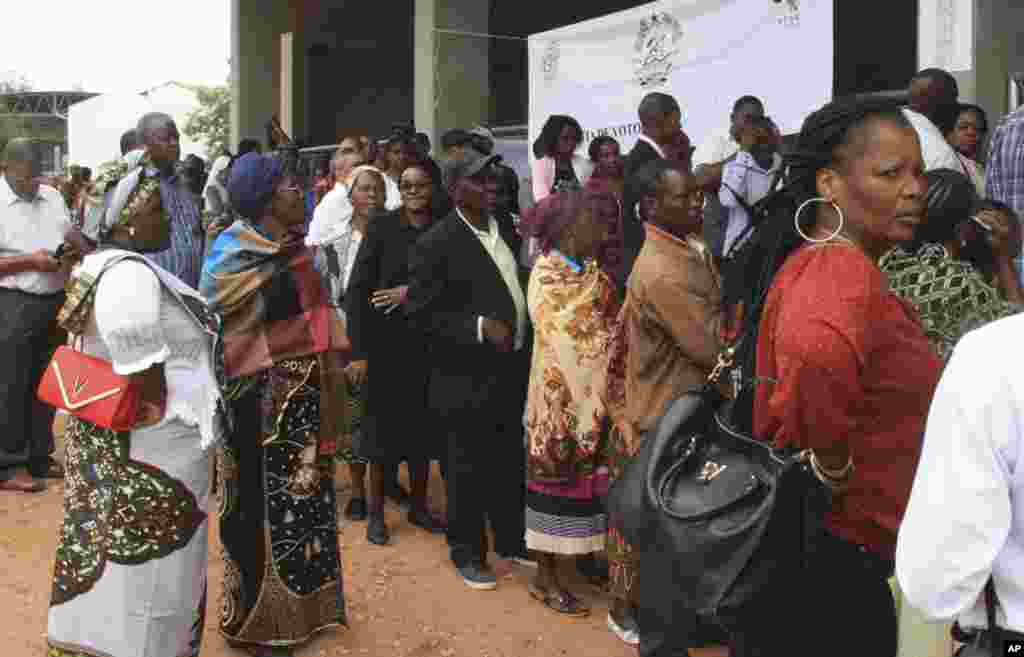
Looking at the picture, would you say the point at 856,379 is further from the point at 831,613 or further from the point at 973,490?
the point at 973,490

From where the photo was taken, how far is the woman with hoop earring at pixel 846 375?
246 centimetres

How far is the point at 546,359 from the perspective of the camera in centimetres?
525

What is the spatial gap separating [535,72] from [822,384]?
6894mm

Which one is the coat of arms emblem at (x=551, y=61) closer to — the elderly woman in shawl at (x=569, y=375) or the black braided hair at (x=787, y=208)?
the elderly woman in shawl at (x=569, y=375)

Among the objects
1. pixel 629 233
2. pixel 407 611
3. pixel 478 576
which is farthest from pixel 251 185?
pixel 478 576

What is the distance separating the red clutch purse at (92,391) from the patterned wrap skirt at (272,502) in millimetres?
922

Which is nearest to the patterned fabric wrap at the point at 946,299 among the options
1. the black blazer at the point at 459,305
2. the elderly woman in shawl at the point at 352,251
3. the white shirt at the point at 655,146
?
the black blazer at the point at 459,305

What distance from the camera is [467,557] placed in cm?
581

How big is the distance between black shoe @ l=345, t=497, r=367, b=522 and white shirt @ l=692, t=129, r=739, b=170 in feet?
9.09

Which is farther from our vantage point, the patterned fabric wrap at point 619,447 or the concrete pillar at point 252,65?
the concrete pillar at point 252,65

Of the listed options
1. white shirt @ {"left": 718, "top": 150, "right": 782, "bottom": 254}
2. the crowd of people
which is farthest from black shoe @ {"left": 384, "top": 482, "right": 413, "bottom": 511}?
white shirt @ {"left": 718, "top": 150, "right": 782, "bottom": 254}

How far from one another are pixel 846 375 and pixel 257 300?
9.38 ft

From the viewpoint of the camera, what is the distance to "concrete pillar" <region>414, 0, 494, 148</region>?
11258 mm

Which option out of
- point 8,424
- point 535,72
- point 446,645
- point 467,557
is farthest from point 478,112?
point 446,645
